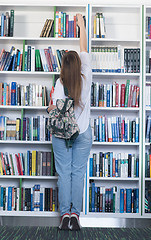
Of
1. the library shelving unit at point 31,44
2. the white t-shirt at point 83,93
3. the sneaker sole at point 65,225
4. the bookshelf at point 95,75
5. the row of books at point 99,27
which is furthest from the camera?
the library shelving unit at point 31,44

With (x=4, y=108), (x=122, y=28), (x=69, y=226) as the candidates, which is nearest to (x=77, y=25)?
(x=122, y=28)

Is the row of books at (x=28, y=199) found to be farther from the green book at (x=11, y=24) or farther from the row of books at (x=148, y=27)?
the row of books at (x=148, y=27)

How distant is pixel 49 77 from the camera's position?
3773 mm

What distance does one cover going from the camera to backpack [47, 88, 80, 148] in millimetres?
2775

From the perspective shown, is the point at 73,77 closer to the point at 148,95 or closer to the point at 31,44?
the point at 148,95

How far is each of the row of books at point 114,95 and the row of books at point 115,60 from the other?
166 millimetres

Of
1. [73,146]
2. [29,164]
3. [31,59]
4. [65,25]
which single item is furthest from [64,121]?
[65,25]

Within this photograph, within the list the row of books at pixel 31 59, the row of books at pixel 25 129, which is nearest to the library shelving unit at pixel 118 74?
the row of books at pixel 31 59

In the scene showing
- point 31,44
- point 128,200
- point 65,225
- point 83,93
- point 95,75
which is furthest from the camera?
point 31,44

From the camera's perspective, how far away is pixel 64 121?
2785 millimetres

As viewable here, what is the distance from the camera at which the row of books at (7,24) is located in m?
3.55

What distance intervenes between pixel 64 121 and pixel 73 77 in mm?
369

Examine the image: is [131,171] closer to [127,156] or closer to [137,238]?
[127,156]

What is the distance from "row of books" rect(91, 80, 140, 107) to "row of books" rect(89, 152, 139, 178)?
20.4 inches
